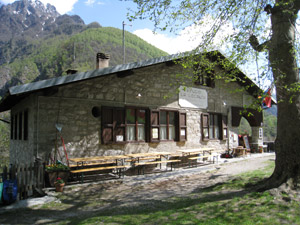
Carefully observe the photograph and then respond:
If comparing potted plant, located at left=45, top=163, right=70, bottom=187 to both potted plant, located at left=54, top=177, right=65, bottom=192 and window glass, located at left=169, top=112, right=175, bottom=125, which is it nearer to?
potted plant, located at left=54, top=177, right=65, bottom=192

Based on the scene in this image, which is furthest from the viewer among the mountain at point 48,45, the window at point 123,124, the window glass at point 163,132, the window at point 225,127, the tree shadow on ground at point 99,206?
the mountain at point 48,45

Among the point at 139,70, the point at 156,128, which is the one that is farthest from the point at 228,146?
the point at 139,70

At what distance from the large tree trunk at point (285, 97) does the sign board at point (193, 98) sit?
214 inches

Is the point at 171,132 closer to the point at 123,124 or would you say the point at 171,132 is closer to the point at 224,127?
the point at 123,124

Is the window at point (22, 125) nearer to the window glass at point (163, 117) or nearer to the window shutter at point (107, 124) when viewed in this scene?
the window shutter at point (107, 124)

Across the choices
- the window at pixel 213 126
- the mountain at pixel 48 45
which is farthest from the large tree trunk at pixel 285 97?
the mountain at pixel 48 45

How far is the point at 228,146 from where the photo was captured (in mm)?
13125

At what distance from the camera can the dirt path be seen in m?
4.79

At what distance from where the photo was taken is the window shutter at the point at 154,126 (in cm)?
974

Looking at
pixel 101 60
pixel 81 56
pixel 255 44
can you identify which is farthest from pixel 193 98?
pixel 81 56

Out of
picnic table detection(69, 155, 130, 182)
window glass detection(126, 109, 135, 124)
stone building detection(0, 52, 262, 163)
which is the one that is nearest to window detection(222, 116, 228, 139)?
stone building detection(0, 52, 262, 163)

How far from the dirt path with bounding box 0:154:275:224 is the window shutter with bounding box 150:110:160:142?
1606mm

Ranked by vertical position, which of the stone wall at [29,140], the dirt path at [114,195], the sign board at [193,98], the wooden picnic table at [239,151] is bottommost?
the dirt path at [114,195]

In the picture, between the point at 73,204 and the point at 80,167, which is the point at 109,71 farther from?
the point at 73,204
